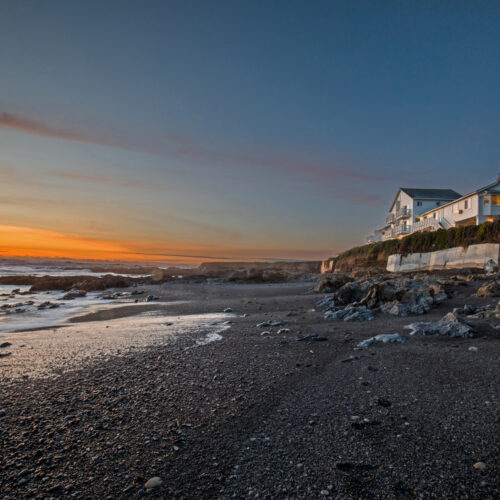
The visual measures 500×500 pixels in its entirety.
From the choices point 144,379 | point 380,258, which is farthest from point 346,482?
point 380,258

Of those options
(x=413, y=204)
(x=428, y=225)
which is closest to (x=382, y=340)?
(x=428, y=225)

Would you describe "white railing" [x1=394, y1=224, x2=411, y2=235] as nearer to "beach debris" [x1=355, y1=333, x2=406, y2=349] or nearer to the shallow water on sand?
the shallow water on sand

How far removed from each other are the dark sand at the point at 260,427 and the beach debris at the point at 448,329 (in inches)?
41.7

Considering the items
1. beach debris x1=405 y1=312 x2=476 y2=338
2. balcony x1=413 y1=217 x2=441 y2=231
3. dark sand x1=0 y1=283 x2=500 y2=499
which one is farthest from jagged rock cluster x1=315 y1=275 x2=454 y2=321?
balcony x1=413 y1=217 x2=441 y2=231

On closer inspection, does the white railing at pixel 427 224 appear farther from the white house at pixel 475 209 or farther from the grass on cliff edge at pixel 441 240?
the grass on cliff edge at pixel 441 240

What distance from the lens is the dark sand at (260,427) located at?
2545 mm

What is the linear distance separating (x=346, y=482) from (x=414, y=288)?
10717 mm

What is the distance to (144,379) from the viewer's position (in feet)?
16.3

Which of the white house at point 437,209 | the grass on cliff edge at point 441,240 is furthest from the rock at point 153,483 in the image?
the white house at point 437,209

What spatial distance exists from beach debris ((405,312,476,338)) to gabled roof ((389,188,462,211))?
55.1m

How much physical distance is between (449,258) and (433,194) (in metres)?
30.8

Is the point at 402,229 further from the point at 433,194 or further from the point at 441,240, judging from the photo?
the point at 441,240

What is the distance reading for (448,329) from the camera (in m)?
7.20

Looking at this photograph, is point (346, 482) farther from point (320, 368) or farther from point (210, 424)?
point (320, 368)
